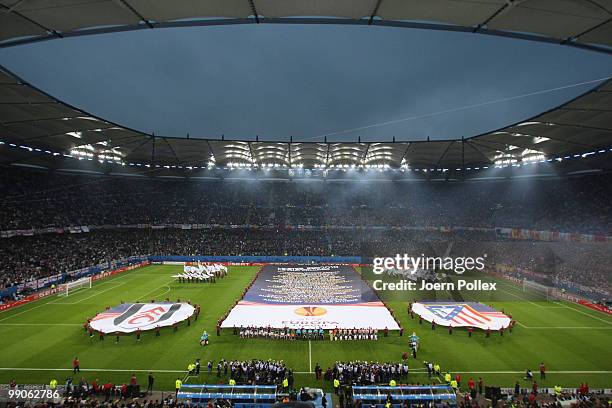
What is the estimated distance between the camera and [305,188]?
7906cm

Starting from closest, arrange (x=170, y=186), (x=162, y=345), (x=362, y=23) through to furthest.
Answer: (x=362, y=23)
(x=162, y=345)
(x=170, y=186)

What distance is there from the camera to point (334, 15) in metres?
13.4

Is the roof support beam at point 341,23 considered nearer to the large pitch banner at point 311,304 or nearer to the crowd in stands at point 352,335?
the crowd in stands at point 352,335

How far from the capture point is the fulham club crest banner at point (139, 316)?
25.6 meters

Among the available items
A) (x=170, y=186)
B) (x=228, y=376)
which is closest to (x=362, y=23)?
(x=228, y=376)

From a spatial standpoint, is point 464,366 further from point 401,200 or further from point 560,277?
point 401,200

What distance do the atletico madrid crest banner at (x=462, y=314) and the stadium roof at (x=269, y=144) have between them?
60.1 feet

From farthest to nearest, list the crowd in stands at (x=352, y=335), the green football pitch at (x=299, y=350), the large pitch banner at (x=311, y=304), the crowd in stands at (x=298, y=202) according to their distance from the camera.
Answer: the crowd in stands at (x=298, y=202) → the large pitch banner at (x=311, y=304) → the crowd in stands at (x=352, y=335) → the green football pitch at (x=299, y=350)

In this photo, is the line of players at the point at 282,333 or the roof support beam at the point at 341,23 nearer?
the roof support beam at the point at 341,23

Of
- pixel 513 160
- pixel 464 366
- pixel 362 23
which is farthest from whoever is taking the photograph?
pixel 513 160

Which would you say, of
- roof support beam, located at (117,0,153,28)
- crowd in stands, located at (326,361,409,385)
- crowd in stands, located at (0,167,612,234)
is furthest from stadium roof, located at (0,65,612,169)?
crowd in stands, located at (326,361,409,385)

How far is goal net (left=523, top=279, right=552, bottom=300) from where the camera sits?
36.8m

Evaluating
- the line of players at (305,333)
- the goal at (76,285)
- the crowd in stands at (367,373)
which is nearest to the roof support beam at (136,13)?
the crowd in stands at (367,373)

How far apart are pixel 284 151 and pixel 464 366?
41652 millimetres
